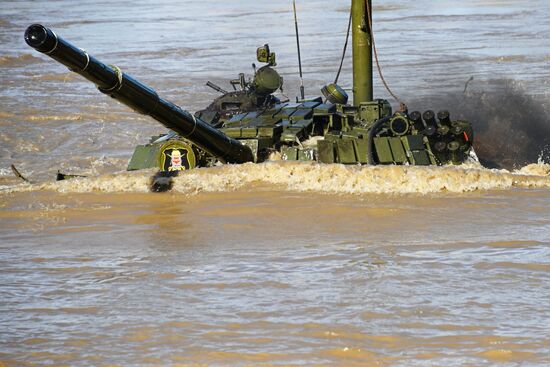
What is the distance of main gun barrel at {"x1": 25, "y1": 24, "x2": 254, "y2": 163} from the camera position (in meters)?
11.6

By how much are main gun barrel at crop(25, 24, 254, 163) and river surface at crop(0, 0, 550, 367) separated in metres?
0.67

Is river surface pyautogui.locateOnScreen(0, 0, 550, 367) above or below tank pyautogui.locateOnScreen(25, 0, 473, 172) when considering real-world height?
below

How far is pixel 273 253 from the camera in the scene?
1271cm

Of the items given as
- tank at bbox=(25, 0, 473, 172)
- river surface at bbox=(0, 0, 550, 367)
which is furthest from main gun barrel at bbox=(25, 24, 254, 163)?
river surface at bbox=(0, 0, 550, 367)

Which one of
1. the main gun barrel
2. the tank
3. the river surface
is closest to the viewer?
the river surface

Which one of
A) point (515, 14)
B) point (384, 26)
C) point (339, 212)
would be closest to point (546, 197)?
point (339, 212)

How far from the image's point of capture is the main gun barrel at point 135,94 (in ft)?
38.1

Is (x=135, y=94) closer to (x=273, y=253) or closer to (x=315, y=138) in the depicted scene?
(x=273, y=253)

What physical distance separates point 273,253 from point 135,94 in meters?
2.31

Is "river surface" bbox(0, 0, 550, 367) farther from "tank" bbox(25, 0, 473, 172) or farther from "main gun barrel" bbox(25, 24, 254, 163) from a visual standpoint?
"main gun barrel" bbox(25, 24, 254, 163)

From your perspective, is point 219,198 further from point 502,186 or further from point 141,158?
point 502,186

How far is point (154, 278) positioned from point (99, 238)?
198 cm

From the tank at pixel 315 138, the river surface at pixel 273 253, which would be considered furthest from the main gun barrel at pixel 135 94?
the river surface at pixel 273 253

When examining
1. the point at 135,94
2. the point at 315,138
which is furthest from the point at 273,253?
the point at 315,138
